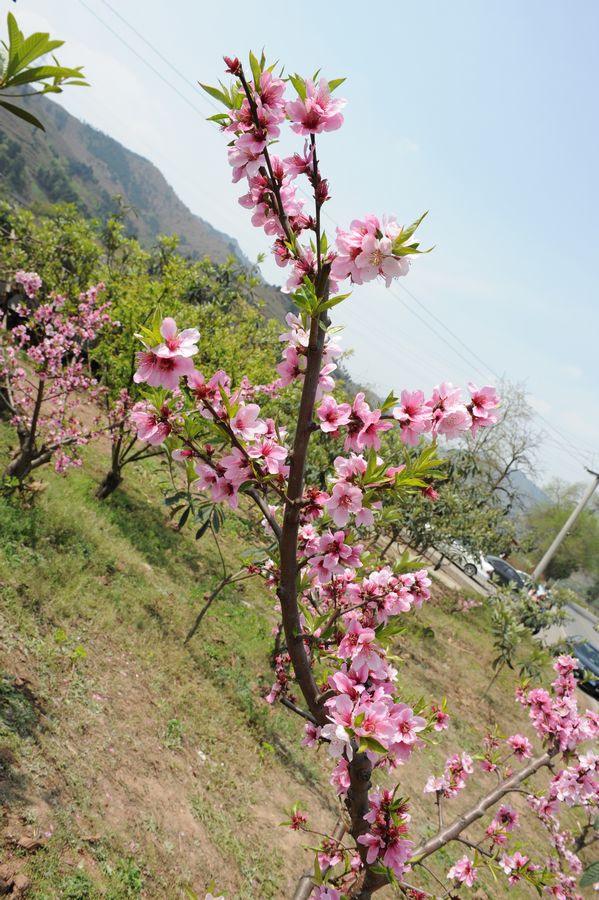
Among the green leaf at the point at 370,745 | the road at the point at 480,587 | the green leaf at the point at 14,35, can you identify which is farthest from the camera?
the road at the point at 480,587

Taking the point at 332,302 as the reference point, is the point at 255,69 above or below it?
above

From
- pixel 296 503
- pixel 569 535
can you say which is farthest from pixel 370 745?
pixel 569 535

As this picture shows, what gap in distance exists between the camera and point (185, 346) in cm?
136

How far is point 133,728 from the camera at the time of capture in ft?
14.1

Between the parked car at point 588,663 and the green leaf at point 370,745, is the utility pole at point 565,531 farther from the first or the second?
the green leaf at point 370,745

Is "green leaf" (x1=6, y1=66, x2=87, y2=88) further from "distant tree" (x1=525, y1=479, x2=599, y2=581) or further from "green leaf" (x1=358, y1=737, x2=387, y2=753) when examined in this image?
"distant tree" (x1=525, y1=479, x2=599, y2=581)

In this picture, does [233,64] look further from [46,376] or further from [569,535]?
[569,535]

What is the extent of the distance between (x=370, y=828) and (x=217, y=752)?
3.46 meters

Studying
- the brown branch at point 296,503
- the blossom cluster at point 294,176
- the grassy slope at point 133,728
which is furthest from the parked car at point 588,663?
the blossom cluster at point 294,176

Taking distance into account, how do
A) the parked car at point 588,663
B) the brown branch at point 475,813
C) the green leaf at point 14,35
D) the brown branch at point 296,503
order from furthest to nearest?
the parked car at point 588,663, the brown branch at point 475,813, the brown branch at point 296,503, the green leaf at point 14,35

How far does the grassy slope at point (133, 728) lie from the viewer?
3.21 m

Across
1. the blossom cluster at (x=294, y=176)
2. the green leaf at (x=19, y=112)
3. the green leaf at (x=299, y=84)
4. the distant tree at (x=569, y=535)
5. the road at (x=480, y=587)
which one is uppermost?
the distant tree at (x=569, y=535)

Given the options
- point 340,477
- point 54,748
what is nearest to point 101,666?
point 54,748

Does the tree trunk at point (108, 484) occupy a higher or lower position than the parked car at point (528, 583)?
lower
